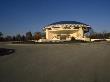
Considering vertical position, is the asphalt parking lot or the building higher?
the building

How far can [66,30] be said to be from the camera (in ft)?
265

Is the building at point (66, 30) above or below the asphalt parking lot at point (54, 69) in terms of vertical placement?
above

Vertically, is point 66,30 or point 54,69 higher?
point 66,30

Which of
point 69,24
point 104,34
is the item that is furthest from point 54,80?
point 104,34

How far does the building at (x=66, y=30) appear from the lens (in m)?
79.6

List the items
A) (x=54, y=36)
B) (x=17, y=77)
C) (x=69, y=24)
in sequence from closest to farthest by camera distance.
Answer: (x=17, y=77) < (x=69, y=24) < (x=54, y=36)

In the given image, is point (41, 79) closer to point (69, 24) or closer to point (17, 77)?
point (17, 77)

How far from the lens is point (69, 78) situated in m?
7.08

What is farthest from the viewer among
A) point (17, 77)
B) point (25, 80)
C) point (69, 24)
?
point (69, 24)

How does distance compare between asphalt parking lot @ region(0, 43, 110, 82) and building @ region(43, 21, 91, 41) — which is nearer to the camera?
asphalt parking lot @ region(0, 43, 110, 82)

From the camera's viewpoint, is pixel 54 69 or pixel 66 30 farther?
pixel 66 30

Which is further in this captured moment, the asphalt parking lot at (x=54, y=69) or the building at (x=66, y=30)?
the building at (x=66, y=30)

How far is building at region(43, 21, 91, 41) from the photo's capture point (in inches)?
3132

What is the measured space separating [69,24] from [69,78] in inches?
2879
